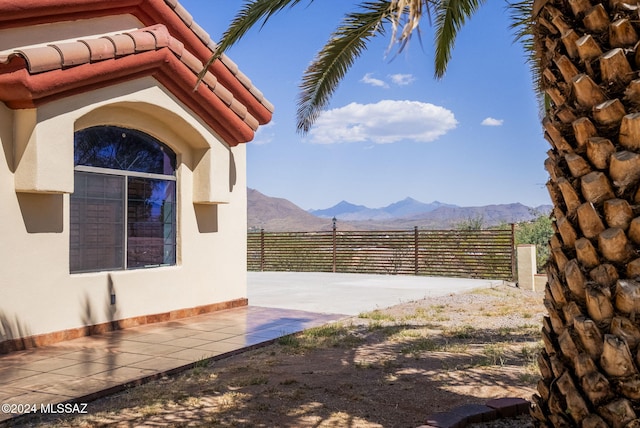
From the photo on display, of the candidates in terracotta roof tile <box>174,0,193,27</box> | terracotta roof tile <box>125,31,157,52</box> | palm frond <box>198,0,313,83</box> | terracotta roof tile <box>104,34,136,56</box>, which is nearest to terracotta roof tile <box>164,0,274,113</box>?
terracotta roof tile <box>174,0,193,27</box>

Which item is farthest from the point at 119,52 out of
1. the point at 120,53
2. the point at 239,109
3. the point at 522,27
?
the point at 522,27

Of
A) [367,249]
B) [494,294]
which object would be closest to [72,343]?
[494,294]

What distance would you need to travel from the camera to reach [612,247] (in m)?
2.71

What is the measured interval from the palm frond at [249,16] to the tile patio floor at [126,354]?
375cm

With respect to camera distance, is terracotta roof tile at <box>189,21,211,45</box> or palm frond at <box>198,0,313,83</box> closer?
palm frond at <box>198,0,313,83</box>

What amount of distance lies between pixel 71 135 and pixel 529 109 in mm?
7292

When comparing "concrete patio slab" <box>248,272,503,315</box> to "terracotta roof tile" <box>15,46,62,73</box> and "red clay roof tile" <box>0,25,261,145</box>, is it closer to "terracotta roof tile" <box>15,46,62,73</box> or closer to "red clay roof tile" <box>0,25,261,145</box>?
"red clay roof tile" <box>0,25,261,145</box>

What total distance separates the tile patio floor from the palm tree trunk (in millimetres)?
4362

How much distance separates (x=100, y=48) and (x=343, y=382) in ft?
18.5

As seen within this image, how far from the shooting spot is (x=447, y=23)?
24.6 ft

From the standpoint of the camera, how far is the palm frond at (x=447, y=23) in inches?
261

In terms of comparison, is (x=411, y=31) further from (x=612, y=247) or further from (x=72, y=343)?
(x=72, y=343)

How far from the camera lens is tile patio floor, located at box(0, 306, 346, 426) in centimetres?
545

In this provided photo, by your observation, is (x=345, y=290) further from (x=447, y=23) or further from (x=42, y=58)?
(x=42, y=58)
